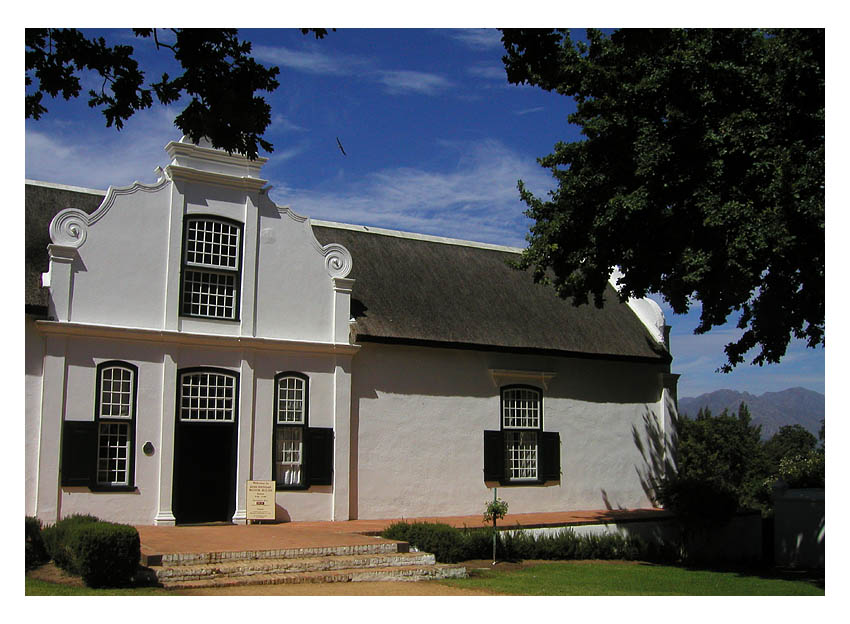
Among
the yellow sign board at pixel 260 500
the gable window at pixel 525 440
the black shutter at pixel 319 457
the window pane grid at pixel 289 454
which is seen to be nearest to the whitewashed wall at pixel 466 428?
the gable window at pixel 525 440

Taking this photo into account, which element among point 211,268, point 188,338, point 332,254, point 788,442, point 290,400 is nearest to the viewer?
point 188,338

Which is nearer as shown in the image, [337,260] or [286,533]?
[286,533]

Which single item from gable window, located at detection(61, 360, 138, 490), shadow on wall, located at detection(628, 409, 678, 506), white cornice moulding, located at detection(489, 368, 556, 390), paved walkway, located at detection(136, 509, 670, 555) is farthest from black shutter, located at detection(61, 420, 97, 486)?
shadow on wall, located at detection(628, 409, 678, 506)

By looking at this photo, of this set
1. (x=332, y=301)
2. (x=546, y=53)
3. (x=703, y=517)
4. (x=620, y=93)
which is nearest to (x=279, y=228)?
(x=332, y=301)

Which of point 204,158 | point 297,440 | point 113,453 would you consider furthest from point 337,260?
point 113,453

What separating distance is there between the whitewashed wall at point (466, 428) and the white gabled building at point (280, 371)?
0.15 ft

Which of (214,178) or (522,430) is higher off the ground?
(214,178)

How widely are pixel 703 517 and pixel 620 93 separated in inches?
392

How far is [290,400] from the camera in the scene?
18.7 m

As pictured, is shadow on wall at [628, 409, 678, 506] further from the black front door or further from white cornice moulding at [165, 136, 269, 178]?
white cornice moulding at [165, 136, 269, 178]

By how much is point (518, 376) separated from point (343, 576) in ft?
31.7

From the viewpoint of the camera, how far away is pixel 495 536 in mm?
15758

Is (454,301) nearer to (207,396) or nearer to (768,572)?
(207,396)

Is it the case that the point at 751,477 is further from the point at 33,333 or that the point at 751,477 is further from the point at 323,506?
the point at 33,333
